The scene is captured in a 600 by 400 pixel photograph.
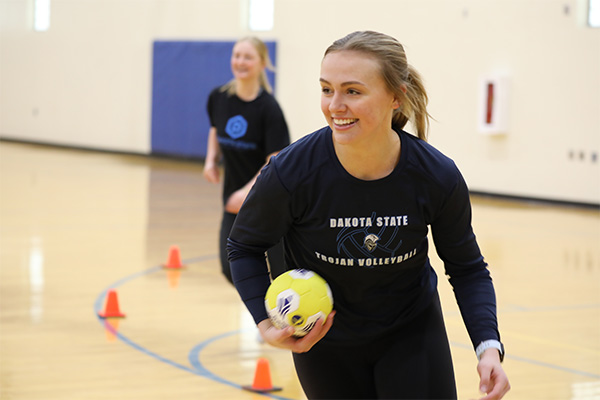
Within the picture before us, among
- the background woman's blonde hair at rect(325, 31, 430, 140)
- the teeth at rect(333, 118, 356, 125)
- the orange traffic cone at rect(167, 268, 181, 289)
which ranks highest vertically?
the background woman's blonde hair at rect(325, 31, 430, 140)

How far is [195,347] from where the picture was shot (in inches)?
208

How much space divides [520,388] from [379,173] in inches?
103

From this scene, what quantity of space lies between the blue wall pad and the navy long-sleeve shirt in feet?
47.3

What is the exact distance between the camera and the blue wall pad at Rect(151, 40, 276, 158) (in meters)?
17.2

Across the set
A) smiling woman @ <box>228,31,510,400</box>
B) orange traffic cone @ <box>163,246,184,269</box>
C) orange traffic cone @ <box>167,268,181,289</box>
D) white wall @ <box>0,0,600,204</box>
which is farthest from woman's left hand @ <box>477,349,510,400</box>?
white wall @ <box>0,0,600,204</box>

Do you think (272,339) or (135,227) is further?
(135,227)

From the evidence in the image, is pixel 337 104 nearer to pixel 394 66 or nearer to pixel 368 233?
pixel 394 66

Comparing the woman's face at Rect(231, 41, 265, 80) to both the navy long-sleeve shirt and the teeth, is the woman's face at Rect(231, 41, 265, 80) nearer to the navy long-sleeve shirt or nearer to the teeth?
the navy long-sleeve shirt

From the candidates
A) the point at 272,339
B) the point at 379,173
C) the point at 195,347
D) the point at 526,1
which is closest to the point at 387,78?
the point at 379,173

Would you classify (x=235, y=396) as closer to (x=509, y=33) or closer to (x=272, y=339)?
(x=272, y=339)

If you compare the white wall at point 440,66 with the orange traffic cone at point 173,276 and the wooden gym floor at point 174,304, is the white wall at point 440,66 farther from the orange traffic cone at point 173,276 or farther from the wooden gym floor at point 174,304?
the orange traffic cone at point 173,276

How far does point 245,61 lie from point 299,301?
3.33m

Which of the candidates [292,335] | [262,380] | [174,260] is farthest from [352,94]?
[174,260]

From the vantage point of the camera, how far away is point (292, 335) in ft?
8.15
